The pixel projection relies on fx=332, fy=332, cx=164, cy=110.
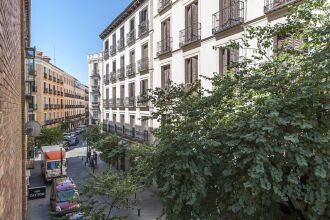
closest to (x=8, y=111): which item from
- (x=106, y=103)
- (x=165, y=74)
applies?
(x=165, y=74)

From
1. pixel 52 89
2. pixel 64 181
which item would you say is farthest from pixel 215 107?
pixel 52 89

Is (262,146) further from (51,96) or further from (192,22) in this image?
(51,96)

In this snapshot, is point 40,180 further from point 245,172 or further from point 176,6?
point 245,172

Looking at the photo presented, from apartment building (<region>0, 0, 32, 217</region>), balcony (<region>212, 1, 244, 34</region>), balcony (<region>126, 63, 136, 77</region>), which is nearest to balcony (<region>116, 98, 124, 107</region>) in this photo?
balcony (<region>126, 63, 136, 77</region>)

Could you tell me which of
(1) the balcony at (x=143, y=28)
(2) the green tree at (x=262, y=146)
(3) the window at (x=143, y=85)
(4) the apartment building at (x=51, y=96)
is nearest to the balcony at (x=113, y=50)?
(1) the balcony at (x=143, y=28)

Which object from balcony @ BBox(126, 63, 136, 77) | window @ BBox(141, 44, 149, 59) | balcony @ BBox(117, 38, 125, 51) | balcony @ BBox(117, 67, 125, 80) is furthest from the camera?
balcony @ BBox(117, 38, 125, 51)

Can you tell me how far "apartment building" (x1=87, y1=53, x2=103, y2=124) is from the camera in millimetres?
68688

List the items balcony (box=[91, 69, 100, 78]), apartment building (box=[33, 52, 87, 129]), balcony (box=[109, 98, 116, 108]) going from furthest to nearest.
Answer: balcony (box=[91, 69, 100, 78]) < apartment building (box=[33, 52, 87, 129]) < balcony (box=[109, 98, 116, 108])

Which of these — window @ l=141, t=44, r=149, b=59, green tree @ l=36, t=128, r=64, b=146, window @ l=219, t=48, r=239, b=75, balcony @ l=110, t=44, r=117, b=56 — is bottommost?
green tree @ l=36, t=128, r=64, b=146

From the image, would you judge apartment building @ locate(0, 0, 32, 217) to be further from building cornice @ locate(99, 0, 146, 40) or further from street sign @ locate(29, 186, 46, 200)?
building cornice @ locate(99, 0, 146, 40)

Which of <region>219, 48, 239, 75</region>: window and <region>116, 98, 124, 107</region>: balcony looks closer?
<region>219, 48, 239, 75</region>: window

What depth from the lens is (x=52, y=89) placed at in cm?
5894

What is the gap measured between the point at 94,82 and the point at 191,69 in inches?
2175

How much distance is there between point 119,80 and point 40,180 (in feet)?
41.8
